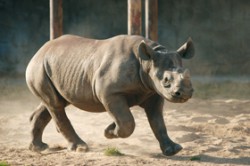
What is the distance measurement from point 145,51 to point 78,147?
4.82ft

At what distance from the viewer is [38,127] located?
318 inches

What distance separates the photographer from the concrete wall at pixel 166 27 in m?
15.3

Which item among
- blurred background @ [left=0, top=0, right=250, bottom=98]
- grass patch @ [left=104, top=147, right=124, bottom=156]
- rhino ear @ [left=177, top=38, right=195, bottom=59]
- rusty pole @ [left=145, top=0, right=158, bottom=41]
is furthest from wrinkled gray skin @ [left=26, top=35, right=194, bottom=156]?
blurred background @ [left=0, top=0, right=250, bottom=98]

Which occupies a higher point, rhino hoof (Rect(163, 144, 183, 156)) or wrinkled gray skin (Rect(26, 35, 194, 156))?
wrinkled gray skin (Rect(26, 35, 194, 156))

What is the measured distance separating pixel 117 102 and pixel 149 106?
55 cm

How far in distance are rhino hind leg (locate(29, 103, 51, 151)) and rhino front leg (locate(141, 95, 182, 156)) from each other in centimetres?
147

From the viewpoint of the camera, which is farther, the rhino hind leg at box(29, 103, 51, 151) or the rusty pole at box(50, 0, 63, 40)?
the rusty pole at box(50, 0, 63, 40)

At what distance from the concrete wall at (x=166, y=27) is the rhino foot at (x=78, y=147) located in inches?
310

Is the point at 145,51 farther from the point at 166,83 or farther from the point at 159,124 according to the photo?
the point at 159,124

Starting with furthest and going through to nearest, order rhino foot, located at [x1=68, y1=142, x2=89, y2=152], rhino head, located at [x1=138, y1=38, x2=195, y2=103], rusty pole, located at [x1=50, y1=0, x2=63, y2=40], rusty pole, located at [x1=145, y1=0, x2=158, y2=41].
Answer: rusty pole, located at [x1=50, y1=0, x2=63, y2=40]
rusty pole, located at [x1=145, y1=0, x2=158, y2=41]
rhino foot, located at [x1=68, y1=142, x2=89, y2=152]
rhino head, located at [x1=138, y1=38, x2=195, y2=103]

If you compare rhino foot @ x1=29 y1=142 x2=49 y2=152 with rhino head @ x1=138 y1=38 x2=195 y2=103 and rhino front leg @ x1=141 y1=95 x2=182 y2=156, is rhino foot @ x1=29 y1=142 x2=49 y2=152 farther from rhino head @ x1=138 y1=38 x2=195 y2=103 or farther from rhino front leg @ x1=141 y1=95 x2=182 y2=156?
rhino head @ x1=138 y1=38 x2=195 y2=103

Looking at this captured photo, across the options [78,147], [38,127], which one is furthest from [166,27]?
[78,147]

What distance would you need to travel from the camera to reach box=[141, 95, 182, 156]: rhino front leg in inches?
276

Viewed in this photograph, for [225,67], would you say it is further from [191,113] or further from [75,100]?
[75,100]
